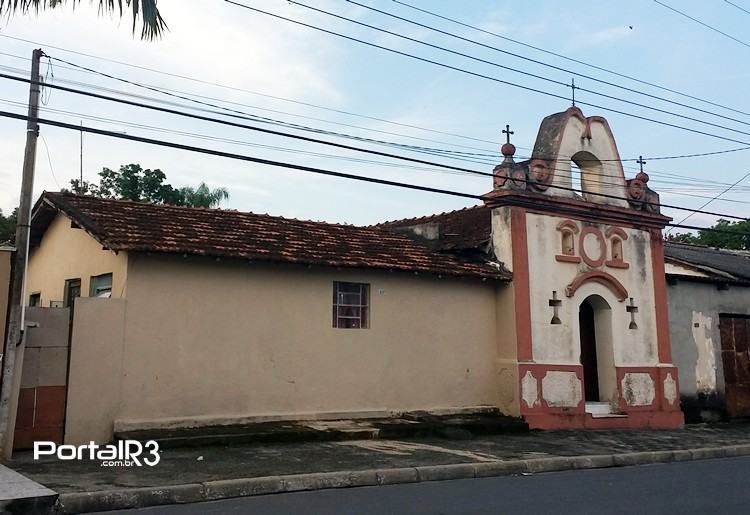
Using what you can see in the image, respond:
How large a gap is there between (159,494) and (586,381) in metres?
11.4

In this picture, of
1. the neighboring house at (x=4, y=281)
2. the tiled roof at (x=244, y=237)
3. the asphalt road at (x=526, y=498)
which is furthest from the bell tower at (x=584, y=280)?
the neighboring house at (x=4, y=281)

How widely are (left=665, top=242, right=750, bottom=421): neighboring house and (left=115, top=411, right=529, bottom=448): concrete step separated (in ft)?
18.8

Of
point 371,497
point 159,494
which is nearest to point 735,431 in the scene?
point 371,497

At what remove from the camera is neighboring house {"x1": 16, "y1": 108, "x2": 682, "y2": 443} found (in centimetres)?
1158

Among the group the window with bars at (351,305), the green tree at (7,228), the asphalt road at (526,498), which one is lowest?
the asphalt road at (526,498)

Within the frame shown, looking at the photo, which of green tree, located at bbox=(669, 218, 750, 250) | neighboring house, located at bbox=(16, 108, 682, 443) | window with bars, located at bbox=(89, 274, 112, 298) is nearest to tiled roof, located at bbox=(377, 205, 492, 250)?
neighboring house, located at bbox=(16, 108, 682, 443)

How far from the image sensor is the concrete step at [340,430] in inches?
434

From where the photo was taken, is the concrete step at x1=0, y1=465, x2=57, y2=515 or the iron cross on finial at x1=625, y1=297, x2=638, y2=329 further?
the iron cross on finial at x1=625, y1=297, x2=638, y2=329

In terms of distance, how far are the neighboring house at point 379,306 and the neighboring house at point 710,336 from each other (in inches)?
33.9

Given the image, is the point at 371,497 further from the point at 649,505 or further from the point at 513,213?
the point at 513,213

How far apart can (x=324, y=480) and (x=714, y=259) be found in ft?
57.8

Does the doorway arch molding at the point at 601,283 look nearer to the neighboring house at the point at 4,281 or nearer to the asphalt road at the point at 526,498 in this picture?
the asphalt road at the point at 526,498

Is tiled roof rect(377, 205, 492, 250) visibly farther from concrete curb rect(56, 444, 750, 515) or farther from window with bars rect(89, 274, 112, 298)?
window with bars rect(89, 274, 112, 298)

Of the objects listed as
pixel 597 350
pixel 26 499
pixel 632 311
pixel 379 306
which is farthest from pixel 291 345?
pixel 632 311
